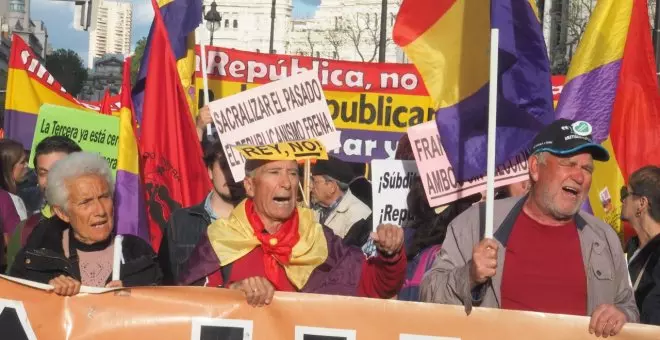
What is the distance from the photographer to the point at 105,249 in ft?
17.3

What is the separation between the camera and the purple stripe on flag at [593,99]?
6688 mm

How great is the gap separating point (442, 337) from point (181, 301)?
1.00 m

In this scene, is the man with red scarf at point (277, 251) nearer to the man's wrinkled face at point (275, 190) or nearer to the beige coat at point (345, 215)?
the man's wrinkled face at point (275, 190)

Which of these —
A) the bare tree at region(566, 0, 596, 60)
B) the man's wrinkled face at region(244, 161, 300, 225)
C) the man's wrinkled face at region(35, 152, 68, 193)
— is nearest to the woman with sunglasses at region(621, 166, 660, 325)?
the man's wrinkled face at region(244, 161, 300, 225)

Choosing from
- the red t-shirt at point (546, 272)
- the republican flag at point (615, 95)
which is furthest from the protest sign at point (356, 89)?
the red t-shirt at point (546, 272)

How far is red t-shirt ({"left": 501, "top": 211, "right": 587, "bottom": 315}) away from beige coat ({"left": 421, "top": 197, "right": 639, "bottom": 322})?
0.09 feet

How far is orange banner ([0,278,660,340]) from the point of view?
4.89 meters

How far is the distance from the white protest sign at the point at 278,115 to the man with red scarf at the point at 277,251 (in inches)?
58.9

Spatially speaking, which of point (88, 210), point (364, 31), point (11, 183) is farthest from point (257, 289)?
point (364, 31)

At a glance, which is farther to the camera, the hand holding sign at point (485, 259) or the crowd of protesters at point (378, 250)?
the crowd of protesters at point (378, 250)

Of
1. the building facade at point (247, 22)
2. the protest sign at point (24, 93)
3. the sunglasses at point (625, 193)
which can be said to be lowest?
the sunglasses at point (625, 193)

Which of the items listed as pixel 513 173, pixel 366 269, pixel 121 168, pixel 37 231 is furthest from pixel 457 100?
pixel 37 231

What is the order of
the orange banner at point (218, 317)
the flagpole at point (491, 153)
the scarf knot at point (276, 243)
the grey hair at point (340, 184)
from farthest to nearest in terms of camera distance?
the grey hair at point (340, 184) < the scarf knot at point (276, 243) < the orange banner at point (218, 317) < the flagpole at point (491, 153)

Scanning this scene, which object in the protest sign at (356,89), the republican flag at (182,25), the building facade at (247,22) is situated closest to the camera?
the republican flag at (182,25)
